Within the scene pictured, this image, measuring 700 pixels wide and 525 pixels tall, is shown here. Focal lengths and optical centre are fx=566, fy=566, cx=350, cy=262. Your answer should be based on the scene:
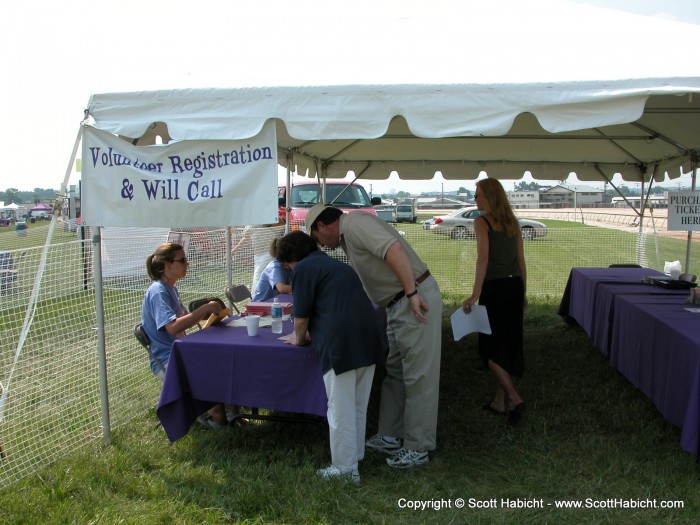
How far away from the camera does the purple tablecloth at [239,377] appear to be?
2.95 metres

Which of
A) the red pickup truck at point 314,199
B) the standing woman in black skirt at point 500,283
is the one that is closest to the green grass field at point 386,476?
the standing woman in black skirt at point 500,283

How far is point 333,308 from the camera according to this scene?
269 cm

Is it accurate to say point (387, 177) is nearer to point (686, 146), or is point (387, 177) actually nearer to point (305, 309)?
point (686, 146)

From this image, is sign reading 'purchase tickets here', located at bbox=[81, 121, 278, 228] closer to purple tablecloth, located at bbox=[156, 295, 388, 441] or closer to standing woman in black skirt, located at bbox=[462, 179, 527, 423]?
purple tablecloth, located at bbox=[156, 295, 388, 441]

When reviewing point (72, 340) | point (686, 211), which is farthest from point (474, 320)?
point (72, 340)

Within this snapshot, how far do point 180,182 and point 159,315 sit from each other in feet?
2.61

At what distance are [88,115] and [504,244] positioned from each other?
2605mm

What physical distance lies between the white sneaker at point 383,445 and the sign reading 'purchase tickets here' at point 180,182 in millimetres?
1415

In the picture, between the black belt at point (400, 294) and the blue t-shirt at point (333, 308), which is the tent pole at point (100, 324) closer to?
the blue t-shirt at point (333, 308)

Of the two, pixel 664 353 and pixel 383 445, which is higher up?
pixel 664 353

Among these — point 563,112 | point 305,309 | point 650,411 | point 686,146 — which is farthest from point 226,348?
point 686,146

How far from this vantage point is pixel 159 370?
357 centimetres

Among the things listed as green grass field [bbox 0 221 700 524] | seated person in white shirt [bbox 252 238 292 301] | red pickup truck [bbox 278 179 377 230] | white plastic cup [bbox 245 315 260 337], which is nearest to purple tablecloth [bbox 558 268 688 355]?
green grass field [bbox 0 221 700 524]

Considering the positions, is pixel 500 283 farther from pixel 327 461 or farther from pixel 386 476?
pixel 327 461
